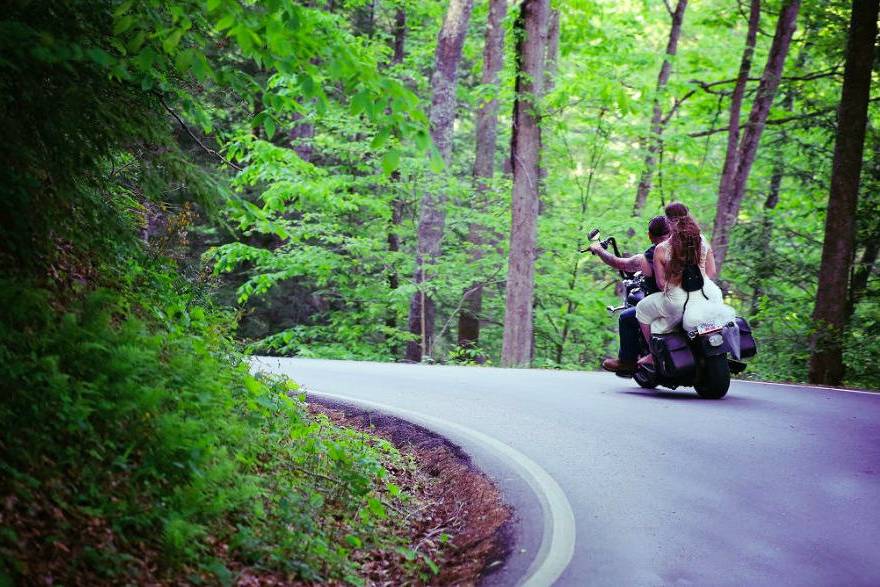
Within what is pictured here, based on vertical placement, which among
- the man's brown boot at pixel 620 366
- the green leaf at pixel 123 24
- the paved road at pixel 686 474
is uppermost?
the green leaf at pixel 123 24

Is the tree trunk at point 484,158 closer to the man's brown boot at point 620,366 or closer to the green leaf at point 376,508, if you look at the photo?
the man's brown boot at point 620,366

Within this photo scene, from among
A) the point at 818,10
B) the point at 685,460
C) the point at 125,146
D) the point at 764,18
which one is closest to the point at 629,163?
the point at 818,10

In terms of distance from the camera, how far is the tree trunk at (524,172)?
54.0ft

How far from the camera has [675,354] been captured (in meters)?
8.96

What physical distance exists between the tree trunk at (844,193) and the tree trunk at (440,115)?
10.2 meters

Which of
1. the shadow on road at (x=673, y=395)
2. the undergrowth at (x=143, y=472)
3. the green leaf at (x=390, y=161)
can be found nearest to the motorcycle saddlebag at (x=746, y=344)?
the shadow on road at (x=673, y=395)

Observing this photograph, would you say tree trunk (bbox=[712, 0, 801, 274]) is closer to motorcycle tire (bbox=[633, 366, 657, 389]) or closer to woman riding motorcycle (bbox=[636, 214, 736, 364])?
motorcycle tire (bbox=[633, 366, 657, 389])

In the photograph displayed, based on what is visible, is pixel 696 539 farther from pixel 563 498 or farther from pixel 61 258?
pixel 61 258

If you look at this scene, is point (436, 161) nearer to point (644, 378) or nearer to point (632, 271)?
point (632, 271)

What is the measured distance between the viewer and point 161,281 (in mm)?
7074

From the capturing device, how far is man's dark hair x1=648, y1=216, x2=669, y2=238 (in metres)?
9.49

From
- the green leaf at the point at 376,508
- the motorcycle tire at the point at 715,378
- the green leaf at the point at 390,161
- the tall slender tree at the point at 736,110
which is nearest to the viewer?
the green leaf at the point at 390,161

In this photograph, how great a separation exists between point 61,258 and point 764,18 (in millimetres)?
26265

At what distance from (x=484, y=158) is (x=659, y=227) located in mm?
15962
